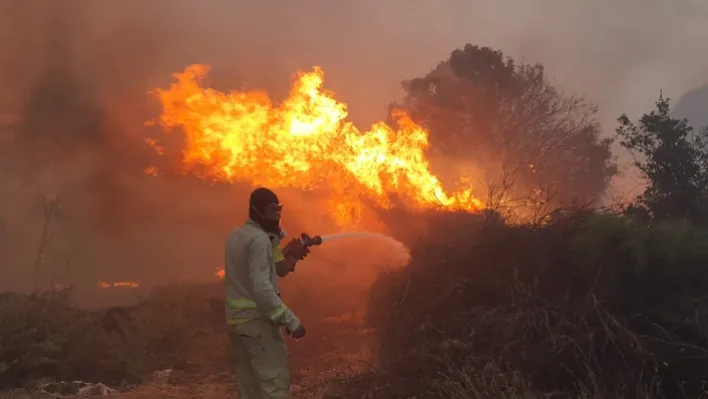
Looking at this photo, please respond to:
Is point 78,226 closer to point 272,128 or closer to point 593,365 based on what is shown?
point 272,128

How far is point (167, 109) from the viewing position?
1361 cm

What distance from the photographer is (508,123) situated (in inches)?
799

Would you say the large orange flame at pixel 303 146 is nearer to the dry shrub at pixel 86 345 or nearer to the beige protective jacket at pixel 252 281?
the dry shrub at pixel 86 345

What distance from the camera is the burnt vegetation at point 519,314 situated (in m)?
5.06

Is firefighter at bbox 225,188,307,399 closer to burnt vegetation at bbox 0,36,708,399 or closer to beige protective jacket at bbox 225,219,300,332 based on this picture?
beige protective jacket at bbox 225,219,300,332

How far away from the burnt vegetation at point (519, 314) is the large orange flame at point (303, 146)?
1.34 meters

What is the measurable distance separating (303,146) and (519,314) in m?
7.79

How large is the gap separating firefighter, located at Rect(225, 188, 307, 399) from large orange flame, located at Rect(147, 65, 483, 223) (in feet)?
24.2

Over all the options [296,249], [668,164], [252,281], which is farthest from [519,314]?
[668,164]

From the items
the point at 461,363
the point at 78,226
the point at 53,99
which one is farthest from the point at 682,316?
the point at 78,226

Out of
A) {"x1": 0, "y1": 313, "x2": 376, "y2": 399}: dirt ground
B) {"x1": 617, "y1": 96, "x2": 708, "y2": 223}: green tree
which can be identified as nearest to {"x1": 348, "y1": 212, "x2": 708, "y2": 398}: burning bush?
{"x1": 0, "y1": 313, "x2": 376, "y2": 399}: dirt ground

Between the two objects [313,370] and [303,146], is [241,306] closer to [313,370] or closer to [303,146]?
[313,370]

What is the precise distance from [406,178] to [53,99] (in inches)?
341

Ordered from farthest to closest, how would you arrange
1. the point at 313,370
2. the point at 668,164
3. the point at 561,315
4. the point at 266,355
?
the point at 668,164
the point at 313,370
the point at 561,315
the point at 266,355
